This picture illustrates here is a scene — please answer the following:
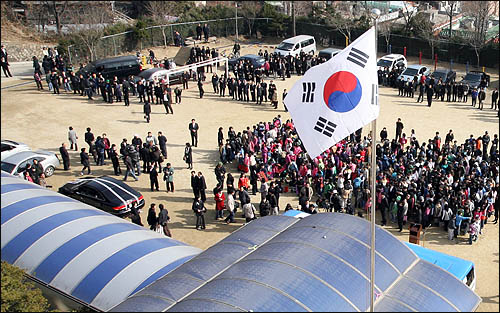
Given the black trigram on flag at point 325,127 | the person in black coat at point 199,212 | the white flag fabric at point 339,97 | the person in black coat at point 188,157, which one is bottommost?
the person in black coat at point 199,212

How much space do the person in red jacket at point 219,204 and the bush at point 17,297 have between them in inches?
319

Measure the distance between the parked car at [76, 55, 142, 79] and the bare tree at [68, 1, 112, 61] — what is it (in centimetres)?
494

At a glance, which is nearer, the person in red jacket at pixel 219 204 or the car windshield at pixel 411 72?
the person in red jacket at pixel 219 204

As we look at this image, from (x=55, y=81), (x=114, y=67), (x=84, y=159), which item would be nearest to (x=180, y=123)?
(x=84, y=159)

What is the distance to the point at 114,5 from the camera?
51344 mm

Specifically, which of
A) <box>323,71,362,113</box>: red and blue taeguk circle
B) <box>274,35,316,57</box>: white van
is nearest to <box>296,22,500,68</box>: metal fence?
<box>274,35,316,57</box>: white van

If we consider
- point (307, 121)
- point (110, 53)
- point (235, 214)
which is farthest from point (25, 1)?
point (307, 121)

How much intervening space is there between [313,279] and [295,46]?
3158 centimetres

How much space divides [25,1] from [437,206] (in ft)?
111

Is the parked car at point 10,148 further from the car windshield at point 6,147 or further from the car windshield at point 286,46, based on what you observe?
the car windshield at point 286,46

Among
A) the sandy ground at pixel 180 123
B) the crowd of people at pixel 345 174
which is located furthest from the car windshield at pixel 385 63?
the crowd of people at pixel 345 174

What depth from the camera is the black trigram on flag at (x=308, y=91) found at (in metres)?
10.1

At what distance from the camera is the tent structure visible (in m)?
9.11

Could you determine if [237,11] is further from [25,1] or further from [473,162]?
[473,162]
